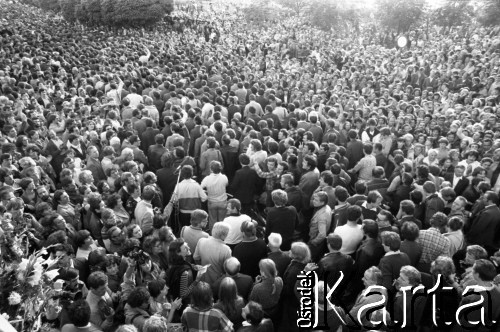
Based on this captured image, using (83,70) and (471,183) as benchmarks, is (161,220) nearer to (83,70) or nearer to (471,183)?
(471,183)

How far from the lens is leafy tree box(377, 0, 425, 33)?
23625 millimetres

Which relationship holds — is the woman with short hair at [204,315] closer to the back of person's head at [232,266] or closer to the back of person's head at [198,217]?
the back of person's head at [232,266]

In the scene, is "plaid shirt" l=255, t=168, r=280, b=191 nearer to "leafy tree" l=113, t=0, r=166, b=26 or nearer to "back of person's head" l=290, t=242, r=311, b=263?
"back of person's head" l=290, t=242, r=311, b=263

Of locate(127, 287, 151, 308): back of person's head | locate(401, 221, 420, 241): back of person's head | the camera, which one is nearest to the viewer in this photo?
locate(127, 287, 151, 308): back of person's head

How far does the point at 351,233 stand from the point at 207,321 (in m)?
2.46

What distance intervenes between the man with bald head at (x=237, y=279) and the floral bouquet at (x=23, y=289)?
1.73 metres

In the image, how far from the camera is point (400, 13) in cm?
2389

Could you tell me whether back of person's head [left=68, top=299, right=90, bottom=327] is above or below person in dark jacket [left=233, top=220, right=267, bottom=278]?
above

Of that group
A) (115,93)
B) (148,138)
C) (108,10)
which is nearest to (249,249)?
(148,138)

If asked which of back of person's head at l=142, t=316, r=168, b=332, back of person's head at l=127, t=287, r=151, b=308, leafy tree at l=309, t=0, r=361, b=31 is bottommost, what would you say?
back of person's head at l=127, t=287, r=151, b=308

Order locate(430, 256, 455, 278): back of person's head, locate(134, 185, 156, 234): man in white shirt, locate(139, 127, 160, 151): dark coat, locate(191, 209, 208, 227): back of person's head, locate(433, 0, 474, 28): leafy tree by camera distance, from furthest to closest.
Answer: locate(433, 0, 474, 28): leafy tree → locate(139, 127, 160, 151): dark coat → locate(134, 185, 156, 234): man in white shirt → locate(191, 209, 208, 227): back of person's head → locate(430, 256, 455, 278): back of person's head

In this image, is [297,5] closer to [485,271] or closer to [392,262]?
[392,262]

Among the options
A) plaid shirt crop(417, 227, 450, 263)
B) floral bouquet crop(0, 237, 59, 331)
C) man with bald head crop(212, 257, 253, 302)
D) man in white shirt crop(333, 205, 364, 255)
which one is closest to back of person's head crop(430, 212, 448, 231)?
plaid shirt crop(417, 227, 450, 263)

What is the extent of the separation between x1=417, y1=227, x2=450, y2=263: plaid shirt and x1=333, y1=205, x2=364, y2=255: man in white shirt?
76 cm
